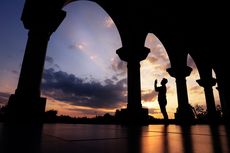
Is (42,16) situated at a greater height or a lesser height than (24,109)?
greater

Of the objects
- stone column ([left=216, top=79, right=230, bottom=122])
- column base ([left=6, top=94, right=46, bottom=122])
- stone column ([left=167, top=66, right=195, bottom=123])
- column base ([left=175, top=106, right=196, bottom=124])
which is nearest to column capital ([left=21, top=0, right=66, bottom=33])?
column base ([left=6, top=94, right=46, bottom=122])

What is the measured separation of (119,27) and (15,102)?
5.08 m

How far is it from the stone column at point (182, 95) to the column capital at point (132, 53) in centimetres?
322

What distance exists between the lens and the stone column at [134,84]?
5.99 meters

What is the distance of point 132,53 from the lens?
6680 mm

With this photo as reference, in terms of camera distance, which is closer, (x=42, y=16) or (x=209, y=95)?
(x=42, y=16)

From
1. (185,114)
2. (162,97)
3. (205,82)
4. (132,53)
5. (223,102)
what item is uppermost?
(205,82)

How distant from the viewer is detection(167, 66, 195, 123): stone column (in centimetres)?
846

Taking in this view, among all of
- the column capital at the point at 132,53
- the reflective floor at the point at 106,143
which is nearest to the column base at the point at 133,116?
the column capital at the point at 132,53

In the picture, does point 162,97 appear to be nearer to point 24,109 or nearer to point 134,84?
point 134,84

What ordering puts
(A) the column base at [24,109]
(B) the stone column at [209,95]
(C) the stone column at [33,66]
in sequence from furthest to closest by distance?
1. (B) the stone column at [209,95]
2. (C) the stone column at [33,66]
3. (A) the column base at [24,109]

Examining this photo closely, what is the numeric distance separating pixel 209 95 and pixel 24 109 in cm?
1121

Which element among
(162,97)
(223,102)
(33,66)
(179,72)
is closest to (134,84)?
(162,97)

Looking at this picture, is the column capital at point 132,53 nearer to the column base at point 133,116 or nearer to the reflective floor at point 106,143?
the column base at point 133,116
